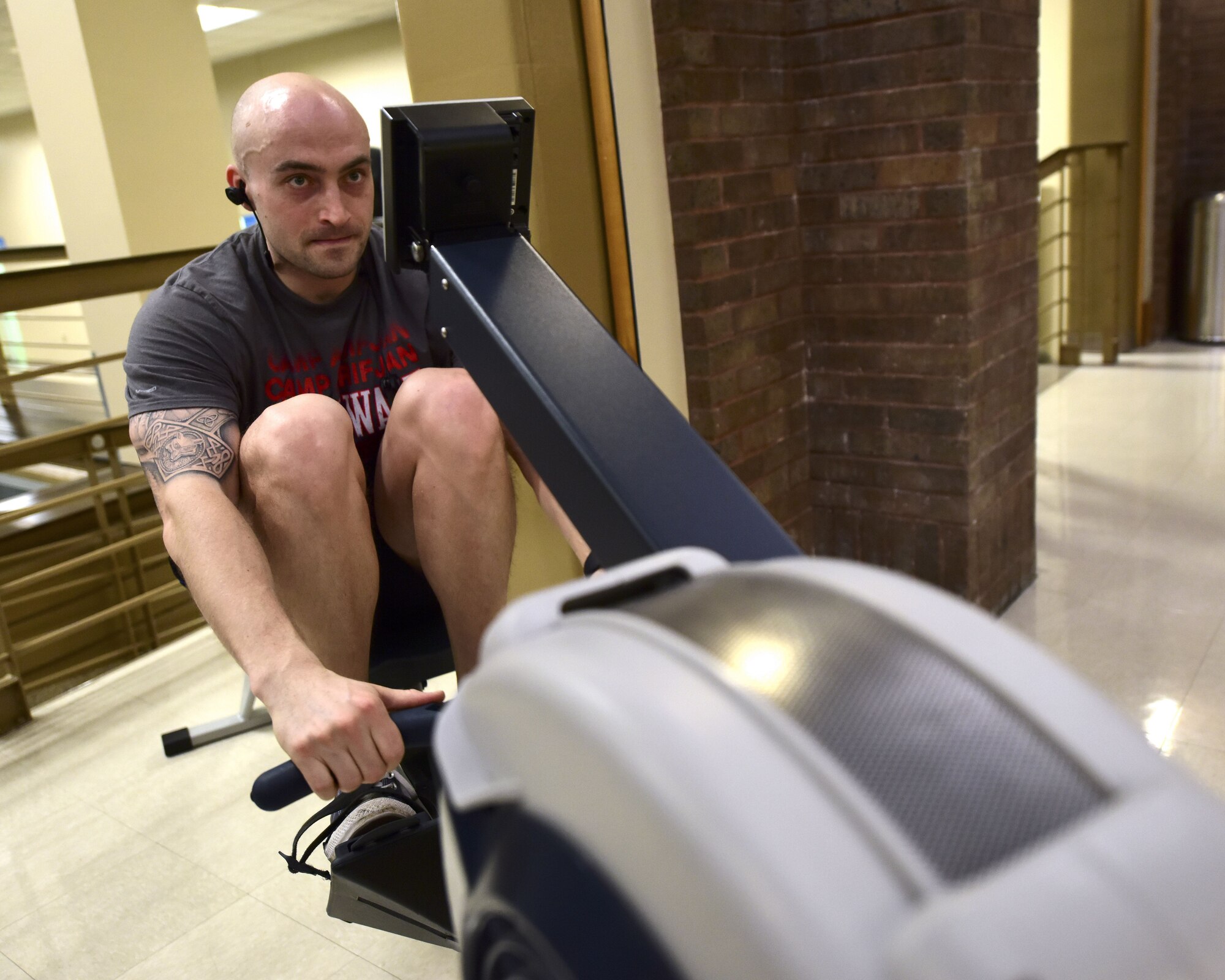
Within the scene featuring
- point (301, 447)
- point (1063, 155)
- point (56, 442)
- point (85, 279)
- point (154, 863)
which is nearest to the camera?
point (301, 447)

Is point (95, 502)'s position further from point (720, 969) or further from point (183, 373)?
point (720, 969)

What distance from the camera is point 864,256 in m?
2.30

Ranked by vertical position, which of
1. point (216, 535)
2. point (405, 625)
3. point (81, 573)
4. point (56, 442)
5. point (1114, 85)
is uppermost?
point (1114, 85)

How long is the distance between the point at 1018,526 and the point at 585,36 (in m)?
1.60

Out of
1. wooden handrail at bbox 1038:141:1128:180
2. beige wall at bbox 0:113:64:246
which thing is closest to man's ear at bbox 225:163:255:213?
wooden handrail at bbox 1038:141:1128:180

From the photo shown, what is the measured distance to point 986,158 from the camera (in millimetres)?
2213

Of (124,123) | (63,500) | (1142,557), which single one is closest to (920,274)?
(1142,557)

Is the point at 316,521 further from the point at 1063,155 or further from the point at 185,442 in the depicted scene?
the point at 1063,155

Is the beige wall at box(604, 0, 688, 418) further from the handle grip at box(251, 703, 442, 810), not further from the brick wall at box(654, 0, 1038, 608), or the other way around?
the handle grip at box(251, 703, 442, 810)

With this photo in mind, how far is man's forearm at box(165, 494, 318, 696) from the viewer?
0.93 m

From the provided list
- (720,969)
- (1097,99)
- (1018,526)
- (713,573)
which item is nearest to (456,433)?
(713,573)

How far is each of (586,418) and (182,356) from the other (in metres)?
0.64

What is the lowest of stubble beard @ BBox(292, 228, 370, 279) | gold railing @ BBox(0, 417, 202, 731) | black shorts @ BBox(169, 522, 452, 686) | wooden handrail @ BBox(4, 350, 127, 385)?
gold railing @ BBox(0, 417, 202, 731)

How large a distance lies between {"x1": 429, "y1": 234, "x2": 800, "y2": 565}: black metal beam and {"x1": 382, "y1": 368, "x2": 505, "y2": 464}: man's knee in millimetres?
232
